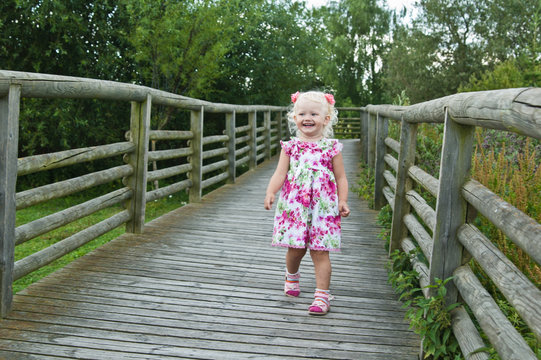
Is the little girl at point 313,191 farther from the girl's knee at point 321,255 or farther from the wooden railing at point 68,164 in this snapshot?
the wooden railing at point 68,164

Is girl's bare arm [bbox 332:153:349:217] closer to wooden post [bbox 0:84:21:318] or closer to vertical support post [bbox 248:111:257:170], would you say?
wooden post [bbox 0:84:21:318]

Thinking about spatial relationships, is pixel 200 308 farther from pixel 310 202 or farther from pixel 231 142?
pixel 231 142

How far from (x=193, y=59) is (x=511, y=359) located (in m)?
12.0

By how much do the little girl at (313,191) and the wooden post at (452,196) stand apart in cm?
80

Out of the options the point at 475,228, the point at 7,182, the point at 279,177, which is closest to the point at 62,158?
the point at 7,182

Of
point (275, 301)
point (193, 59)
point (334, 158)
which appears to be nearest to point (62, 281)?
point (275, 301)

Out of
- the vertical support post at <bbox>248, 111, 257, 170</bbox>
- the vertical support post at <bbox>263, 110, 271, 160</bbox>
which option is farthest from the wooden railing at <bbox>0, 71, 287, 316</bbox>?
the vertical support post at <bbox>263, 110, 271, 160</bbox>

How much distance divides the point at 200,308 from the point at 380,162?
12.7ft

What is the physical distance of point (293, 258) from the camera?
12.2 ft

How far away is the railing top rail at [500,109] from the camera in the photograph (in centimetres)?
177

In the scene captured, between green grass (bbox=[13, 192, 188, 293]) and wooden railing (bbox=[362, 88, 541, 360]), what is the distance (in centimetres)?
552

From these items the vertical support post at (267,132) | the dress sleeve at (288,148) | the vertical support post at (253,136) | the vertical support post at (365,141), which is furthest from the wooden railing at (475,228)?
the vertical support post at (267,132)

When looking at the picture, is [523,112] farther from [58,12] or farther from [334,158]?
[58,12]

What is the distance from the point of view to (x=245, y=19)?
1478 cm
